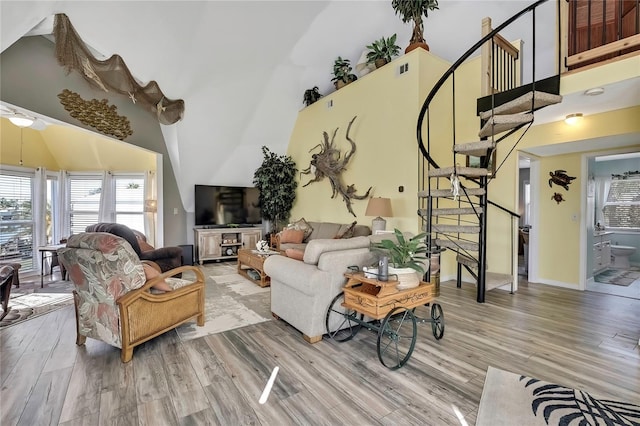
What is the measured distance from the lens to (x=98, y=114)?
14.0ft

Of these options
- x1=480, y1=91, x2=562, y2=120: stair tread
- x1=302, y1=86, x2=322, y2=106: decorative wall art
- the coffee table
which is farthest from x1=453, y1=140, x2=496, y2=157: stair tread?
x1=302, y1=86, x2=322, y2=106: decorative wall art

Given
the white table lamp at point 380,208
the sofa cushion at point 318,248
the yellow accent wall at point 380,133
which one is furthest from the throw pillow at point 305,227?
the sofa cushion at point 318,248

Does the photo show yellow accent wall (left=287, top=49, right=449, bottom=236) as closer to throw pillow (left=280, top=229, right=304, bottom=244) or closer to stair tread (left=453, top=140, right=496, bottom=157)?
throw pillow (left=280, top=229, right=304, bottom=244)

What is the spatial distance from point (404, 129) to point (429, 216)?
1.56m

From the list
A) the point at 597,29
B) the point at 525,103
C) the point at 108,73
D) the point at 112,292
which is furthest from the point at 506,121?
the point at 108,73

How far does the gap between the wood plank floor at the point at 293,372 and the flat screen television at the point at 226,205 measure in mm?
3761

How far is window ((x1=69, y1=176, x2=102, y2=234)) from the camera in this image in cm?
626

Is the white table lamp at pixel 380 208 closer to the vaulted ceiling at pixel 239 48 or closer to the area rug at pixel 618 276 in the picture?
the vaulted ceiling at pixel 239 48

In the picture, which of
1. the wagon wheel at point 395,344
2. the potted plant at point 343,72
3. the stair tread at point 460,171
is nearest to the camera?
the wagon wheel at point 395,344

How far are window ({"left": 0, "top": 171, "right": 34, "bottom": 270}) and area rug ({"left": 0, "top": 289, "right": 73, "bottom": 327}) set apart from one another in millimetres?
1676

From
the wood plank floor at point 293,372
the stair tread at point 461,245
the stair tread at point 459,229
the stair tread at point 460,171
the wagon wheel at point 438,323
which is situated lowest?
the wood plank floor at point 293,372

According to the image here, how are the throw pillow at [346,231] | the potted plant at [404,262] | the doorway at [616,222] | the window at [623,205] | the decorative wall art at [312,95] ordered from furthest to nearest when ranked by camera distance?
the decorative wall art at [312,95]
the window at [623,205]
the doorway at [616,222]
the throw pillow at [346,231]
the potted plant at [404,262]

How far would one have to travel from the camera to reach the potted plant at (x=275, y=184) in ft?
23.5

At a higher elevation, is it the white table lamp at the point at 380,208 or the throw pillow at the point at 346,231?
the white table lamp at the point at 380,208
